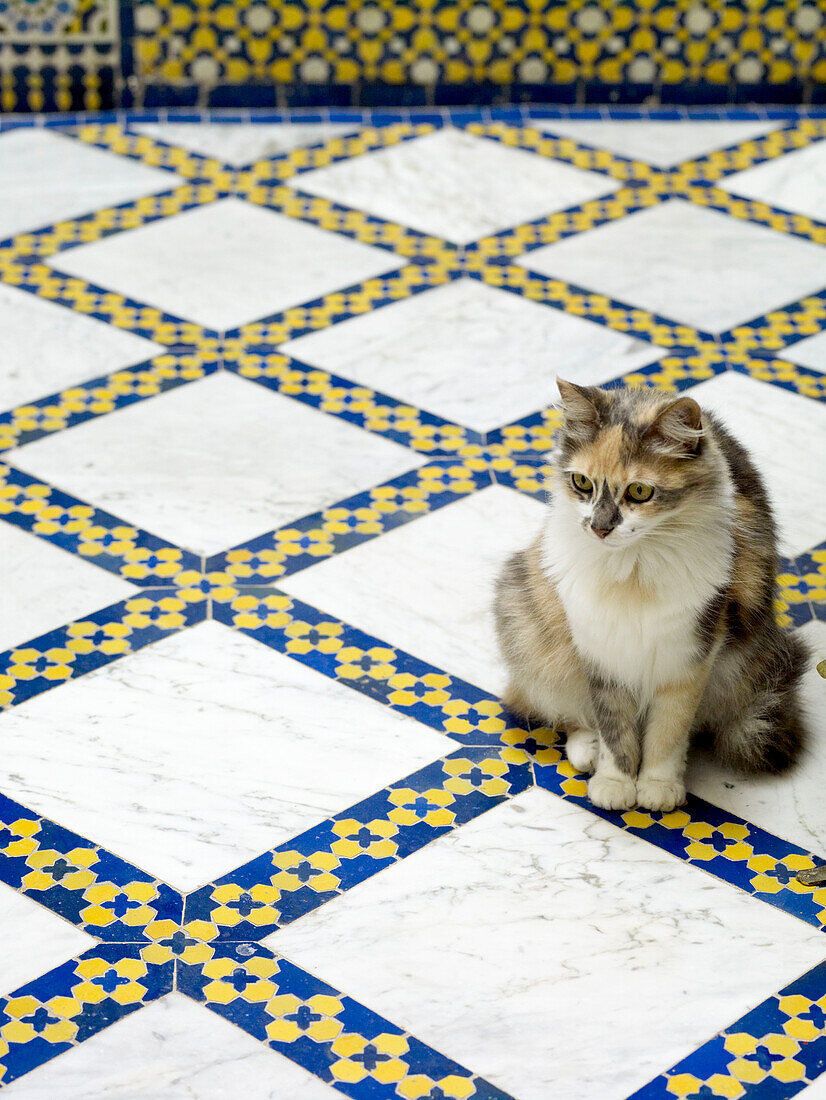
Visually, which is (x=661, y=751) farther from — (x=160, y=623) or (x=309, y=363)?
(x=309, y=363)

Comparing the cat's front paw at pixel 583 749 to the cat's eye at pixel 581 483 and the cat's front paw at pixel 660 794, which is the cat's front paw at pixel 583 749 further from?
the cat's eye at pixel 581 483

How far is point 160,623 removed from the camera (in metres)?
2.56

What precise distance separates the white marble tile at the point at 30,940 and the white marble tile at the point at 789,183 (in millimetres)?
2693

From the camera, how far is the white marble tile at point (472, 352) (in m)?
3.21

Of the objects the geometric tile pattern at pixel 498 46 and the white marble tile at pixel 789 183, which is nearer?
the white marble tile at pixel 789 183

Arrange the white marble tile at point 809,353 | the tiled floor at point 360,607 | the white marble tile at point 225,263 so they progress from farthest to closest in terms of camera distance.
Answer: the white marble tile at point 225,263
the white marble tile at point 809,353
the tiled floor at point 360,607

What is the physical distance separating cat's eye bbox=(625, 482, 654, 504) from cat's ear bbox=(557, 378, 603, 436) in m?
0.09

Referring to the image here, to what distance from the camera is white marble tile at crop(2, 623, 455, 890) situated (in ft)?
7.09

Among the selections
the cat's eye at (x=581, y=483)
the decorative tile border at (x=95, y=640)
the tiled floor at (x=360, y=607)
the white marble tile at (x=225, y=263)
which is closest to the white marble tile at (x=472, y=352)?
the tiled floor at (x=360, y=607)

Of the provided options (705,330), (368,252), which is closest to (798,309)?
(705,330)

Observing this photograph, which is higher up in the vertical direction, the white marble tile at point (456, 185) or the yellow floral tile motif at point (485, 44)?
the yellow floral tile motif at point (485, 44)

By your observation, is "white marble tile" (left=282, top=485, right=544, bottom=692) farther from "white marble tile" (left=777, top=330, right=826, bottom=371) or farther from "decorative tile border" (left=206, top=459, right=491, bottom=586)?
"white marble tile" (left=777, top=330, right=826, bottom=371)

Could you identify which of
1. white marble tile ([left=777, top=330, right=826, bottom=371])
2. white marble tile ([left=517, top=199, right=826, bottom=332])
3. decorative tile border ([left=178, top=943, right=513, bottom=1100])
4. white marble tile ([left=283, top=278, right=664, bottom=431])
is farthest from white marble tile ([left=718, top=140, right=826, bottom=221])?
decorative tile border ([left=178, top=943, right=513, bottom=1100])

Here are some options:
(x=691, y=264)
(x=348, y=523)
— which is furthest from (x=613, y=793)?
(x=691, y=264)
